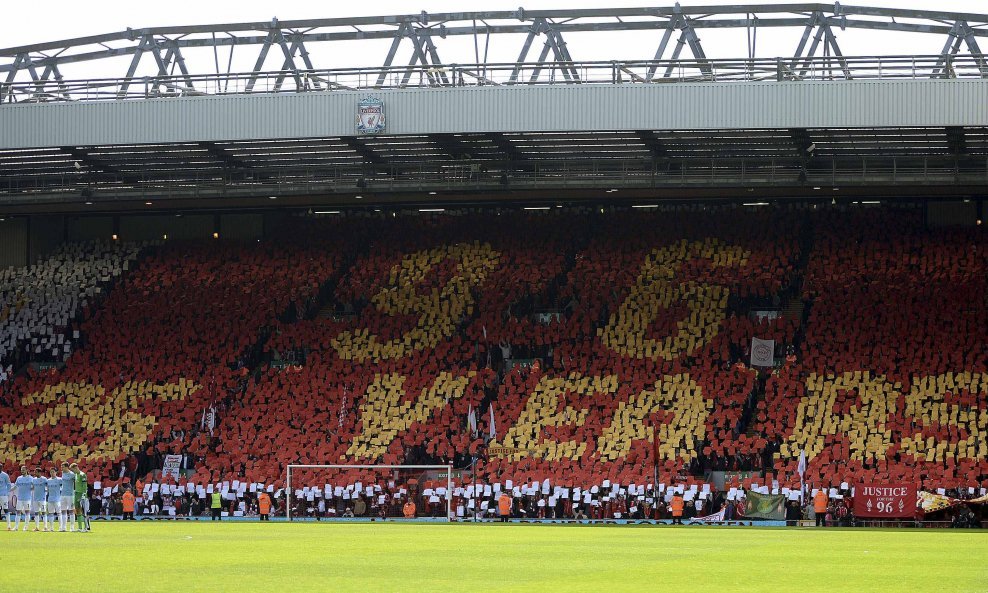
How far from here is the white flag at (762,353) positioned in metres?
43.1

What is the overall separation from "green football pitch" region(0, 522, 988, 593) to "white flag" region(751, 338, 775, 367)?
12.7 metres

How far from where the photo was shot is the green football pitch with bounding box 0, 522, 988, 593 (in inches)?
629

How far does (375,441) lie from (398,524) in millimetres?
6148

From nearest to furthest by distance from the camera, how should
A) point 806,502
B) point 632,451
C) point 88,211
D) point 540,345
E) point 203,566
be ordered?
point 203,566 < point 806,502 < point 632,451 < point 540,345 < point 88,211

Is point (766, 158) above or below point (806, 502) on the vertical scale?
above

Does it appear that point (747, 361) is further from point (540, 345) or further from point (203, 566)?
point (203, 566)

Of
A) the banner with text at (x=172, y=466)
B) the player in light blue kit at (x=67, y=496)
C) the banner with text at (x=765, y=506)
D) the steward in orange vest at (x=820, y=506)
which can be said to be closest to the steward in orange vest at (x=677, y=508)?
the banner with text at (x=765, y=506)

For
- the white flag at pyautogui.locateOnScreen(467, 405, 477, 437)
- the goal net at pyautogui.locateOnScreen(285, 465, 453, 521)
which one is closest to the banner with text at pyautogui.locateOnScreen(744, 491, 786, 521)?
the goal net at pyautogui.locateOnScreen(285, 465, 453, 521)

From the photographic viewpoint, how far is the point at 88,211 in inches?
2048

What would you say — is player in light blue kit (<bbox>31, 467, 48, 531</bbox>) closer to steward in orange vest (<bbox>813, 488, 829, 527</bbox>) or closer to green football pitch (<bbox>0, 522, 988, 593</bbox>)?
green football pitch (<bbox>0, 522, 988, 593</bbox>)

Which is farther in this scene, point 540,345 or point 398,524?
point 540,345

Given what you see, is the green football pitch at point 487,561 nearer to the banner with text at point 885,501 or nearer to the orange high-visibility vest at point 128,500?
the banner with text at point 885,501

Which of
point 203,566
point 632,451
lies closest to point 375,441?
point 632,451

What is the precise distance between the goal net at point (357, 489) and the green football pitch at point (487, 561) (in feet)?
29.7
